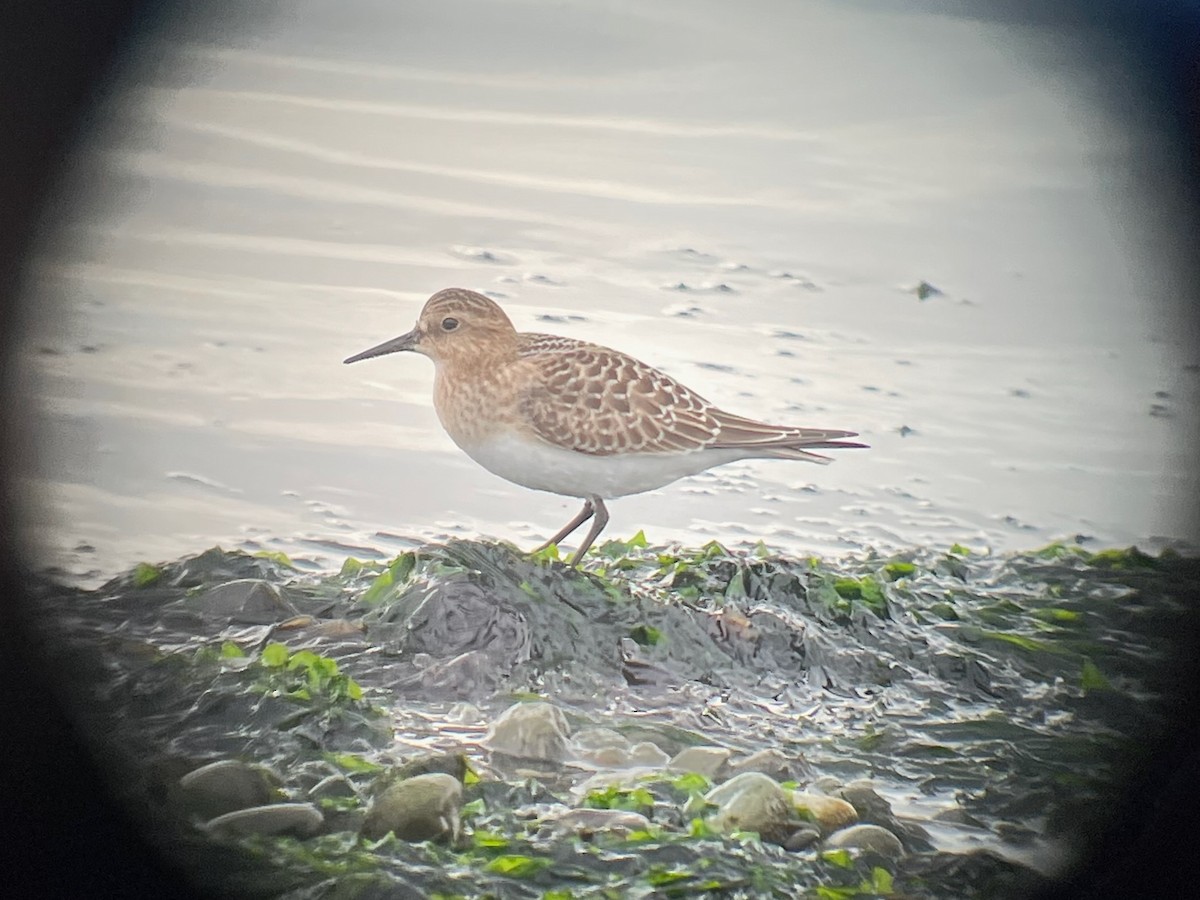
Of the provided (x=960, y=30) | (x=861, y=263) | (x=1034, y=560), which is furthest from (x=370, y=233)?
(x=1034, y=560)

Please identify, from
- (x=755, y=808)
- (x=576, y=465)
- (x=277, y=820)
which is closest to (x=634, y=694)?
(x=755, y=808)

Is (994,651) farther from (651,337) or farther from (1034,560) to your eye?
(651,337)

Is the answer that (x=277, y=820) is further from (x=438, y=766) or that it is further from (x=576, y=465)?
(x=576, y=465)

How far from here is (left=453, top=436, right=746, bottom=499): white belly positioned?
1652mm

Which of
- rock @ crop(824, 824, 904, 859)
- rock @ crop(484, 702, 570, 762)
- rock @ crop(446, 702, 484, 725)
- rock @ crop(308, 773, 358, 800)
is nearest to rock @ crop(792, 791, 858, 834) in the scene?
rock @ crop(824, 824, 904, 859)

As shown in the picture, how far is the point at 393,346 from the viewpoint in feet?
5.39

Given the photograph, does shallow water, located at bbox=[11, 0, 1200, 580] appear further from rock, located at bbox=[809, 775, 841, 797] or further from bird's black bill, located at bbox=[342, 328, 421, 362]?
rock, located at bbox=[809, 775, 841, 797]

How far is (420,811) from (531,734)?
0.51 feet

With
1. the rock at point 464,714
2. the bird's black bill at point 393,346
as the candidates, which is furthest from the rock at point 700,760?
the bird's black bill at point 393,346

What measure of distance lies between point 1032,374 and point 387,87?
3.06 ft

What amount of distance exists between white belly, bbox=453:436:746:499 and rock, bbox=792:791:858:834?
1.45ft

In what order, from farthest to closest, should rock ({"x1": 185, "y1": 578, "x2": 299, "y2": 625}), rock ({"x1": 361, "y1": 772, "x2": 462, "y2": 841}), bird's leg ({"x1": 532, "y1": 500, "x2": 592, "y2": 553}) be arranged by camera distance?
bird's leg ({"x1": 532, "y1": 500, "x2": 592, "y2": 553}) → rock ({"x1": 185, "y1": 578, "x2": 299, "y2": 625}) → rock ({"x1": 361, "y1": 772, "x2": 462, "y2": 841})

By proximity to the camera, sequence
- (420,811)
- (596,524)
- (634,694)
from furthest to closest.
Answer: (596,524) < (634,694) < (420,811)

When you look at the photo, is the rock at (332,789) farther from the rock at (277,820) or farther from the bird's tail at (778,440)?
the bird's tail at (778,440)
